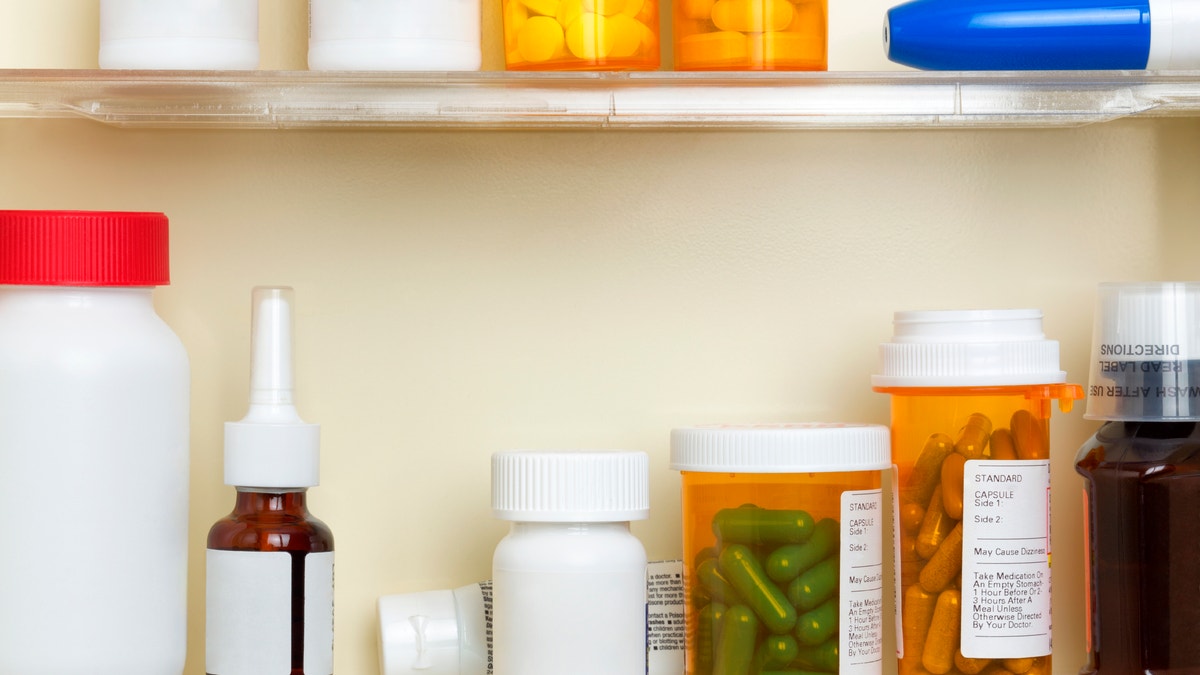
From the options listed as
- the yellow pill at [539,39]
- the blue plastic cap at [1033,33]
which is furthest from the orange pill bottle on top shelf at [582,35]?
the blue plastic cap at [1033,33]

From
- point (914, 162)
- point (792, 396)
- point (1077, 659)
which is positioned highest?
point (914, 162)

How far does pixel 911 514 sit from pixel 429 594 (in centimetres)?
22

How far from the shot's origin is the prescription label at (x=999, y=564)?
0.50 m

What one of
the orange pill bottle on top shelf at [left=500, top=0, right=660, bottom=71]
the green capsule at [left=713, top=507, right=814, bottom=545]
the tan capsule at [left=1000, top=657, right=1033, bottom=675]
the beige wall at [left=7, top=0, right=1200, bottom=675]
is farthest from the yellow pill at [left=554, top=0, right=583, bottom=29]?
the tan capsule at [left=1000, top=657, right=1033, bottom=675]

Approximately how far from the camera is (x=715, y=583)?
51cm

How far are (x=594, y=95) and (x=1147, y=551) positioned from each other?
294 mm

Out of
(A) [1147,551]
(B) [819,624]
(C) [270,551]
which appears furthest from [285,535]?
(A) [1147,551]

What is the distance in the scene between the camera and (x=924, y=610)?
520 millimetres

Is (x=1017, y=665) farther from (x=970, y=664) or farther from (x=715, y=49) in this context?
(x=715, y=49)

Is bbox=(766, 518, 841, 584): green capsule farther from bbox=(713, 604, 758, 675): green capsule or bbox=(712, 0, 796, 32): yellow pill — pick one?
bbox=(712, 0, 796, 32): yellow pill

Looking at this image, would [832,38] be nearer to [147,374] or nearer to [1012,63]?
[1012,63]

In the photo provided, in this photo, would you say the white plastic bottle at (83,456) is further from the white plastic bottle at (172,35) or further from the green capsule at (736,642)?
the green capsule at (736,642)

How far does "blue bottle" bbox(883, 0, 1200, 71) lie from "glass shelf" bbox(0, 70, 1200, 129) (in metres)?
0.01

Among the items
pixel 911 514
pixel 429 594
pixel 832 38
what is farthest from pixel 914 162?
pixel 429 594
